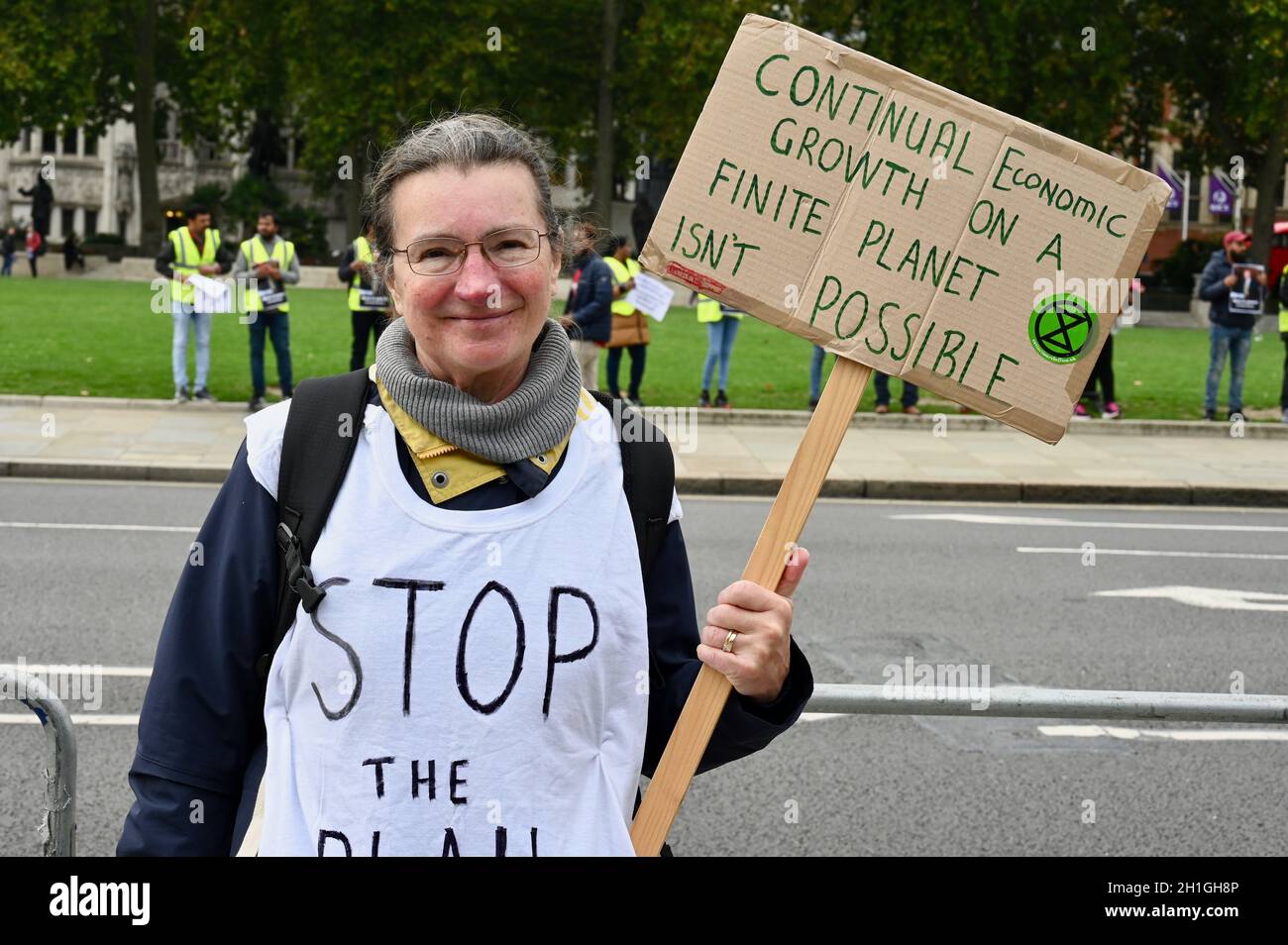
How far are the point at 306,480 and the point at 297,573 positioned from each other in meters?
0.13

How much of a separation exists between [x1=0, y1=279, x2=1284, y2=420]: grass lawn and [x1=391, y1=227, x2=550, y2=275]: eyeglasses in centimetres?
1149

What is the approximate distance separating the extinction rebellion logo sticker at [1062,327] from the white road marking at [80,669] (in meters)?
5.59

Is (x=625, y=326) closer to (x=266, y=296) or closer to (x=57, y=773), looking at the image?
(x=266, y=296)

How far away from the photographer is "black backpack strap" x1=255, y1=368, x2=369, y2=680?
2119mm

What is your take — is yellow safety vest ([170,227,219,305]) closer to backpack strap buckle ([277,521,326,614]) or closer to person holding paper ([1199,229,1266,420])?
person holding paper ([1199,229,1266,420])

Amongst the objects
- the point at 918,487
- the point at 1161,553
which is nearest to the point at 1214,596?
the point at 1161,553

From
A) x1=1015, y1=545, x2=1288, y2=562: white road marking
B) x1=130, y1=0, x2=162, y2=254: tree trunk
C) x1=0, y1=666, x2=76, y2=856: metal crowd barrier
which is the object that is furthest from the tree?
x1=0, y1=666, x2=76, y2=856: metal crowd barrier

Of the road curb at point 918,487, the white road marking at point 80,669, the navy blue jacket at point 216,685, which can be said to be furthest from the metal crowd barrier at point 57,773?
the road curb at point 918,487

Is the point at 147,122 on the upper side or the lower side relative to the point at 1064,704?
upper

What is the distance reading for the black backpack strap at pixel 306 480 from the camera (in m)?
2.12

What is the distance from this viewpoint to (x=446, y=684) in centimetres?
207
